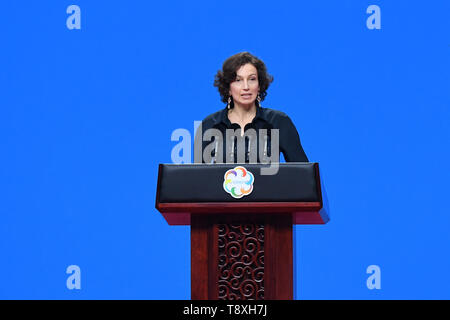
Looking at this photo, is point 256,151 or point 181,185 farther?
point 256,151

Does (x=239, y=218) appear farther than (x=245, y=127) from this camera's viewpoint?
No

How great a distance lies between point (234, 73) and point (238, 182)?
617mm

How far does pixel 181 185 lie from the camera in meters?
2.59

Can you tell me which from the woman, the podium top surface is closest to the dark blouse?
the woman

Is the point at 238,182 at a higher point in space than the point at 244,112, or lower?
lower

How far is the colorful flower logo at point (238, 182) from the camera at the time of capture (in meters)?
2.55

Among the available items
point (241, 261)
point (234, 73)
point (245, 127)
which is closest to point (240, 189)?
point (241, 261)

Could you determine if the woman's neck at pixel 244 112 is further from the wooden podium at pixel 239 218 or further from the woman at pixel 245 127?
the wooden podium at pixel 239 218

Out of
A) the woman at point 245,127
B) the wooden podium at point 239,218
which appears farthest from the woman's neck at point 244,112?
the wooden podium at point 239,218

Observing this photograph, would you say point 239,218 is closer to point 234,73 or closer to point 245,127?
point 245,127

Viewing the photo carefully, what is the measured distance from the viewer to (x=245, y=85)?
9.80ft

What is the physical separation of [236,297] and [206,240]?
0.22 m

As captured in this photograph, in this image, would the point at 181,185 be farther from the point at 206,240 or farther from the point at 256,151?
the point at 256,151
